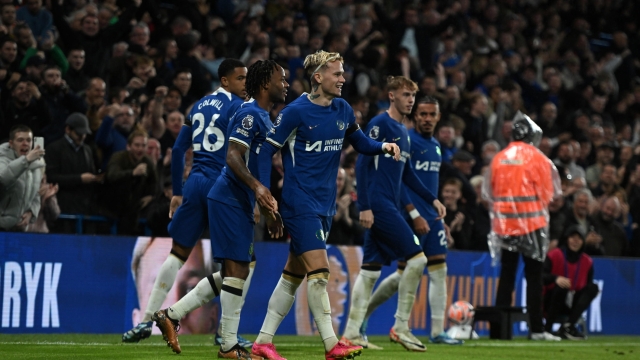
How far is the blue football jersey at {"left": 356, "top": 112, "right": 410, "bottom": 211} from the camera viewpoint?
10.6 metres

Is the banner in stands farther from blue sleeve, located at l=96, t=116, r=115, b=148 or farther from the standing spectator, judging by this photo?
the standing spectator

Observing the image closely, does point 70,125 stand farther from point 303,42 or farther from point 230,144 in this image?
point 303,42

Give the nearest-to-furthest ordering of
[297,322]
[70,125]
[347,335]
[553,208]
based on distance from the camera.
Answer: [347,335] < [70,125] < [297,322] < [553,208]

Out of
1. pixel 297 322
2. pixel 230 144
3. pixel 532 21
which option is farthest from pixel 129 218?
pixel 532 21

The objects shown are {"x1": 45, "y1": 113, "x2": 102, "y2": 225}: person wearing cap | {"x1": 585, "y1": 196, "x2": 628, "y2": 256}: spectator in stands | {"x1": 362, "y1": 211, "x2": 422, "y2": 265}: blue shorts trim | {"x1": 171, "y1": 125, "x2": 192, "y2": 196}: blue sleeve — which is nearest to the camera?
{"x1": 171, "y1": 125, "x2": 192, "y2": 196}: blue sleeve

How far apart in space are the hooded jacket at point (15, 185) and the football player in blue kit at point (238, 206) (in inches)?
154

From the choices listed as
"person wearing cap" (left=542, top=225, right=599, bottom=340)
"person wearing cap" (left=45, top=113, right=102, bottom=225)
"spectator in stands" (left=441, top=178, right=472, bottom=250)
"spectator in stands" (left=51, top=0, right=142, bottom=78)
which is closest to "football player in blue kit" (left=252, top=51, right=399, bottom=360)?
"person wearing cap" (left=45, top=113, right=102, bottom=225)

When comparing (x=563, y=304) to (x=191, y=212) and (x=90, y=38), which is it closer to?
(x=191, y=212)

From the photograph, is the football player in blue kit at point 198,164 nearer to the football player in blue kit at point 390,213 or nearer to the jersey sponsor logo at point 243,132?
the jersey sponsor logo at point 243,132

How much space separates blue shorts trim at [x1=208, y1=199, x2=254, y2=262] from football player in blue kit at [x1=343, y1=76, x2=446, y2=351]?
221cm

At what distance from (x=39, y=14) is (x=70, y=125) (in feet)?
10.4

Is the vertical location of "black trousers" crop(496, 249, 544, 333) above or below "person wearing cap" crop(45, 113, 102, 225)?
below

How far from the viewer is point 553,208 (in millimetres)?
16719

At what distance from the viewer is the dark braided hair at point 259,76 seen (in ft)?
27.5
